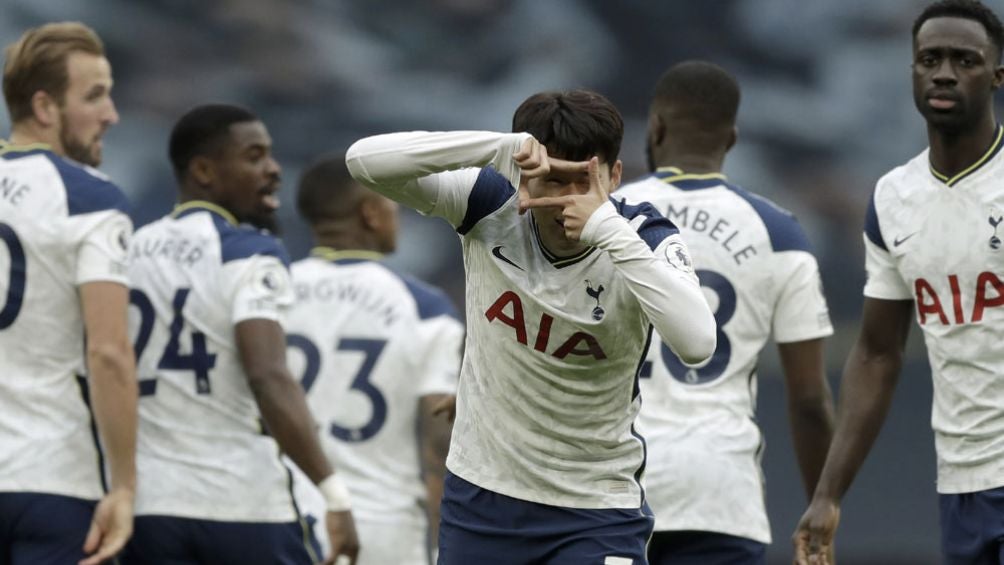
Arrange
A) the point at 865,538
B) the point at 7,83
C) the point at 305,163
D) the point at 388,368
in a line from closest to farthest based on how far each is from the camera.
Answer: the point at 7,83 < the point at 388,368 < the point at 865,538 < the point at 305,163

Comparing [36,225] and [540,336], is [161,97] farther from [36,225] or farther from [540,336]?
[540,336]

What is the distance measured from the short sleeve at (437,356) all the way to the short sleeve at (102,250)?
2228mm

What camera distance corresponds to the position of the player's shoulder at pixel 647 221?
14.4ft

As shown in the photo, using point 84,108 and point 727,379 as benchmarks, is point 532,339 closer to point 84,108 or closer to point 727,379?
point 727,379

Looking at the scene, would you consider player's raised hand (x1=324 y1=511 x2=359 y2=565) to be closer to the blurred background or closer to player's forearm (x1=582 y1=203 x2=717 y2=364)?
player's forearm (x1=582 y1=203 x2=717 y2=364)

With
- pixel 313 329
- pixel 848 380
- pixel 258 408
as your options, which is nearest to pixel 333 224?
pixel 313 329

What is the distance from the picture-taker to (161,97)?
44.5 feet

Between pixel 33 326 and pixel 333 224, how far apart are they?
263 centimetres

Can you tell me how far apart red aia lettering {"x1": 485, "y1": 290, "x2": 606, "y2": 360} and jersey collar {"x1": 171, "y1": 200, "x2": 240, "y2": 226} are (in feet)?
7.82

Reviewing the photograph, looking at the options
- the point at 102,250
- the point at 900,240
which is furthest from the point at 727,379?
the point at 102,250

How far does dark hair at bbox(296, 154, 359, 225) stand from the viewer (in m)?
8.21

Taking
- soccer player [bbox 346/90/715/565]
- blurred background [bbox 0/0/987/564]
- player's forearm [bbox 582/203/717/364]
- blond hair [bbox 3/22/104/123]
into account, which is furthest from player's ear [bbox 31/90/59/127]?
blurred background [bbox 0/0/987/564]

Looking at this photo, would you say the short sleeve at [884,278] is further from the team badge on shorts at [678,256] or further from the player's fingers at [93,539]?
the player's fingers at [93,539]

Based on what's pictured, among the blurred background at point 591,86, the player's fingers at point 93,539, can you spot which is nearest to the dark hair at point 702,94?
the player's fingers at point 93,539
